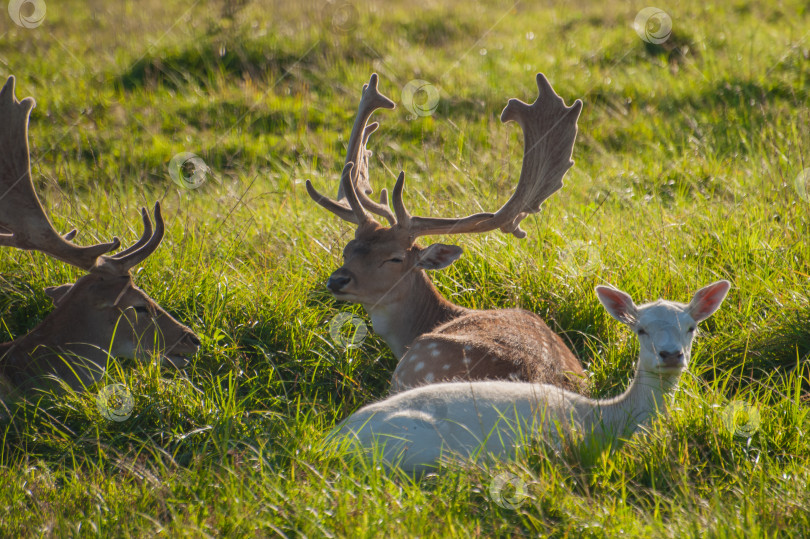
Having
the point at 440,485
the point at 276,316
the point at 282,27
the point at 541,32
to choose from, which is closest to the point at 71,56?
the point at 282,27

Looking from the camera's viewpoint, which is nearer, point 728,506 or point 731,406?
point 728,506

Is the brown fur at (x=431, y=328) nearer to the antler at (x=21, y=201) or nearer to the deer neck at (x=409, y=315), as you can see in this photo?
the deer neck at (x=409, y=315)

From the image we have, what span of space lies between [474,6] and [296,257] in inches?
321

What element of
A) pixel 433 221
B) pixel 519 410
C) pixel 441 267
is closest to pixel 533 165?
pixel 433 221

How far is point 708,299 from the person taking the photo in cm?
374

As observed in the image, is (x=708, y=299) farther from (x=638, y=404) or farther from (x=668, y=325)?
(x=638, y=404)

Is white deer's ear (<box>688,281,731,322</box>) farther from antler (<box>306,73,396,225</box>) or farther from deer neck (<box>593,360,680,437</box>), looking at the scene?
antler (<box>306,73,396,225</box>)

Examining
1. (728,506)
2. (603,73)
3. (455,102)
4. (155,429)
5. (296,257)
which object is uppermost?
(603,73)

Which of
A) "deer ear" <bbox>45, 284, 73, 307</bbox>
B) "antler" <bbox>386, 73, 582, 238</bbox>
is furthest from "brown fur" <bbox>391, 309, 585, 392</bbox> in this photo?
"deer ear" <bbox>45, 284, 73, 307</bbox>

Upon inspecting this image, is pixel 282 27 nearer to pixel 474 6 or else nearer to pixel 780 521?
pixel 474 6

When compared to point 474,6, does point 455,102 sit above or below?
below

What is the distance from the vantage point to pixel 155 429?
3.82 metres

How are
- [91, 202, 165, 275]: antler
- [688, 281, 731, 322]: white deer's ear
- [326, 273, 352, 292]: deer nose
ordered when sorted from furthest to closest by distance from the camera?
[326, 273, 352, 292]: deer nose, [91, 202, 165, 275]: antler, [688, 281, 731, 322]: white deer's ear

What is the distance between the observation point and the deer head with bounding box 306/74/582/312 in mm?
4672
